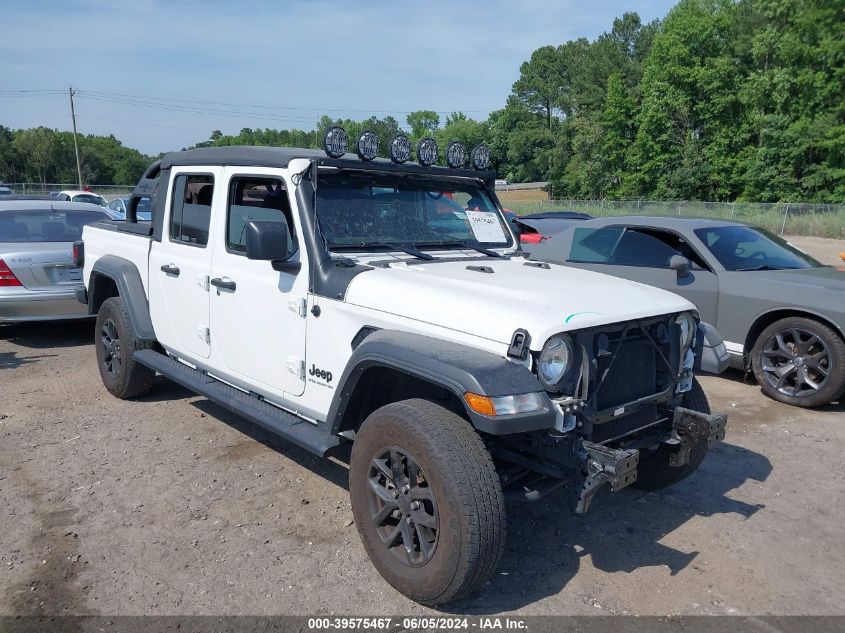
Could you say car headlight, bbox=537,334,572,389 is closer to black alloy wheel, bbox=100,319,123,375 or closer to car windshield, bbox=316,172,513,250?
car windshield, bbox=316,172,513,250

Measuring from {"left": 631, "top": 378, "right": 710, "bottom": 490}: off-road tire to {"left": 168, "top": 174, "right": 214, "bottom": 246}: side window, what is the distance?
3284 millimetres

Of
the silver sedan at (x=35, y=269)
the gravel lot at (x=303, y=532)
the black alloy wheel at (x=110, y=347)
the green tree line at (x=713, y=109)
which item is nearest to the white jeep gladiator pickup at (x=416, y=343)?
the gravel lot at (x=303, y=532)

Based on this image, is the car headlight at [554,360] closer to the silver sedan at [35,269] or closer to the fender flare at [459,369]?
the fender flare at [459,369]

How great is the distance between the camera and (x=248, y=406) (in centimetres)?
431

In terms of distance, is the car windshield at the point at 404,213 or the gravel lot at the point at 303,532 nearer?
the gravel lot at the point at 303,532

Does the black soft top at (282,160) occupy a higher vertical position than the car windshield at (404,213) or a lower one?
higher

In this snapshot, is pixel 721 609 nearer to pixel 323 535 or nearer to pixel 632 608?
pixel 632 608

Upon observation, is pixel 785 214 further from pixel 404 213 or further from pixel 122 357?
pixel 122 357

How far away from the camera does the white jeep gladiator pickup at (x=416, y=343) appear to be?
3.00 metres

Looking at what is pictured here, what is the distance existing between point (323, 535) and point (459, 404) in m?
1.17

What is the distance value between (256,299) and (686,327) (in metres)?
2.55

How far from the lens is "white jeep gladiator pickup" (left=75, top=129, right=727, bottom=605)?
300 centimetres

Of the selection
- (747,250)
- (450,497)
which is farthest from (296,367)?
(747,250)

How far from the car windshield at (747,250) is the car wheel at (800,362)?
823 millimetres
